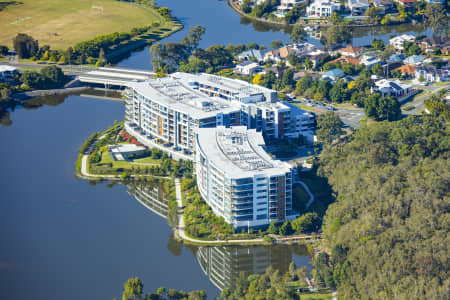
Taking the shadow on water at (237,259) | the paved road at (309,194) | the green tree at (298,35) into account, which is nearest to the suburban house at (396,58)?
the green tree at (298,35)

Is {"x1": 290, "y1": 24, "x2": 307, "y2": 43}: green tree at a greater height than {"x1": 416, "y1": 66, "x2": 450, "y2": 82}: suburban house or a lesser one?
greater

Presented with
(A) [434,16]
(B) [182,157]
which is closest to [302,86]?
(B) [182,157]

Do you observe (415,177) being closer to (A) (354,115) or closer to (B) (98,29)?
(A) (354,115)

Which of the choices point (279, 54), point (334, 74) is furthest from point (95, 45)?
point (334, 74)

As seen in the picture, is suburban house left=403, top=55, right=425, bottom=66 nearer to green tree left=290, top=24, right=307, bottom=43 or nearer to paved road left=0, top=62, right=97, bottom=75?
green tree left=290, top=24, right=307, bottom=43

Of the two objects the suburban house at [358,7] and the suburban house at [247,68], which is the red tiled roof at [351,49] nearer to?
the suburban house at [247,68]

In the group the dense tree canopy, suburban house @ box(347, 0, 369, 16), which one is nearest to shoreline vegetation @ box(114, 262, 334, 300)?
the dense tree canopy

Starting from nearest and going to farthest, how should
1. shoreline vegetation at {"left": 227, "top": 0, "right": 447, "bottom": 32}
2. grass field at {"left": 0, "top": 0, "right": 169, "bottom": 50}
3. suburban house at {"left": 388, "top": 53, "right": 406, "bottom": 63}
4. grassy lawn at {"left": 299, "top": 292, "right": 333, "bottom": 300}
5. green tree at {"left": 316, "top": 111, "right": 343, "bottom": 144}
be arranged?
1. grassy lawn at {"left": 299, "top": 292, "right": 333, "bottom": 300}
2. green tree at {"left": 316, "top": 111, "right": 343, "bottom": 144}
3. suburban house at {"left": 388, "top": 53, "right": 406, "bottom": 63}
4. grass field at {"left": 0, "top": 0, "right": 169, "bottom": 50}
5. shoreline vegetation at {"left": 227, "top": 0, "right": 447, "bottom": 32}
